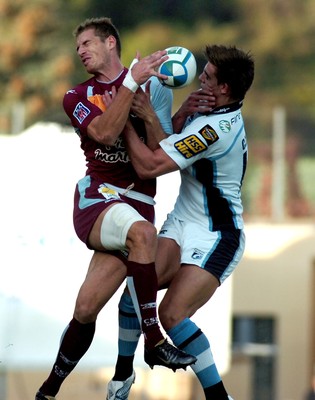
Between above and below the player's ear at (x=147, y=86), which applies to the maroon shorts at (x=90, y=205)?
below

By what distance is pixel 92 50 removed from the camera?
22.9 ft

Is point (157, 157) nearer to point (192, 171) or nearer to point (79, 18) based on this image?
point (192, 171)

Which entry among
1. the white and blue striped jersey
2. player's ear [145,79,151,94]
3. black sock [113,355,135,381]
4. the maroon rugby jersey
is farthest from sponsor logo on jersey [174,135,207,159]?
black sock [113,355,135,381]

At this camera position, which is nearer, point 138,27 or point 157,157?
point 157,157

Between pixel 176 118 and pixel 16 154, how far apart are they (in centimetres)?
484

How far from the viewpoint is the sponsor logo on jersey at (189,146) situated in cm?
696

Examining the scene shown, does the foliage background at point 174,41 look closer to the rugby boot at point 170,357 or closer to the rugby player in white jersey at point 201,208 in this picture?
the rugby player in white jersey at point 201,208

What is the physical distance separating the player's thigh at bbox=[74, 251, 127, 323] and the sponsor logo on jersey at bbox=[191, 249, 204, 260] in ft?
1.24

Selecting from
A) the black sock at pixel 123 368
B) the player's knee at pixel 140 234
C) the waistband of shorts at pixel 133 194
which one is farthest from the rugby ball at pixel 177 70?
the black sock at pixel 123 368

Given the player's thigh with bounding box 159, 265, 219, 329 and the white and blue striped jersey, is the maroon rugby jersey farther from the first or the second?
the player's thigh with bounding box 159, 265, 219, 329

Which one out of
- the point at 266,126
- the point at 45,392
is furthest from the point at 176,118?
the point at 266,126

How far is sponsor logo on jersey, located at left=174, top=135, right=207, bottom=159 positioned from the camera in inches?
274

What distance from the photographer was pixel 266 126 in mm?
20078

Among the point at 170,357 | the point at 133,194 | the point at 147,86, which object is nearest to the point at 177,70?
the point at 147,86
